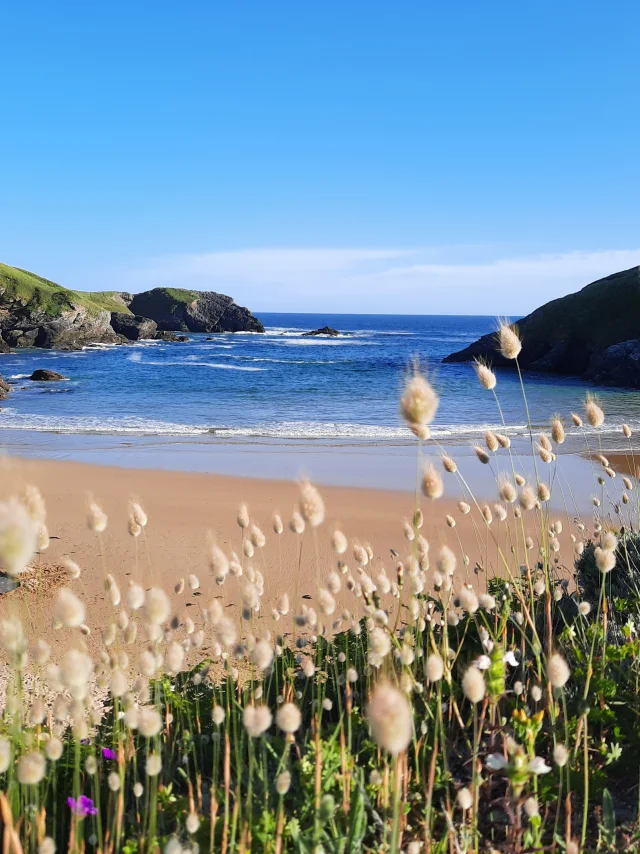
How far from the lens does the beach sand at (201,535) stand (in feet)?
20.9

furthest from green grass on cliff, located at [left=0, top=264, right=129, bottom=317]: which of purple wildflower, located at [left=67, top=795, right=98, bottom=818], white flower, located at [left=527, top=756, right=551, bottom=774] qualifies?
white flower, located at [left=527, top=756, right=551, bottom=774]

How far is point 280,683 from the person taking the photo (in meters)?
3.46

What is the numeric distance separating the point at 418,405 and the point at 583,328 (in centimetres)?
4918

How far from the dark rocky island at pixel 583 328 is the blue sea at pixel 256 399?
2405mm

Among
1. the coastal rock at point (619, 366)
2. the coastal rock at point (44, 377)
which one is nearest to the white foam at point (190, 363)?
the coastal rock at point (44, 377)

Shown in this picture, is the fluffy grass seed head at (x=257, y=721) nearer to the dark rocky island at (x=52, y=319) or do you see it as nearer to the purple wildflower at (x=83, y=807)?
the purple wildflower at (x=83, y=807)

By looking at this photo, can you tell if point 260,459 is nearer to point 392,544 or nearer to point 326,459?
point 326,459

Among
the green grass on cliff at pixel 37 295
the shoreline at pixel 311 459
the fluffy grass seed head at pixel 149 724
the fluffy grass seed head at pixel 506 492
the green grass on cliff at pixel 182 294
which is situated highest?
the green grass on cliff at pixel 182 294

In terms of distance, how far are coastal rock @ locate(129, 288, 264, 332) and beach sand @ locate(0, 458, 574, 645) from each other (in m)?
91.0

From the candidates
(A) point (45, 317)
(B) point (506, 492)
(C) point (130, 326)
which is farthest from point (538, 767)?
(C) point (130, 326)

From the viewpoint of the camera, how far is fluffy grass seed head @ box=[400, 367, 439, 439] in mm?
1837

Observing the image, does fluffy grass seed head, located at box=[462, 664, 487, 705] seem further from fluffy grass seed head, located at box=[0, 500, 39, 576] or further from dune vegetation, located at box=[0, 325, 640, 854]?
fluffy grass seed head, located at box=[0, 500, 39, 576]

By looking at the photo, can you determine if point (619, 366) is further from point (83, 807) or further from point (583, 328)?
point (83, 807)

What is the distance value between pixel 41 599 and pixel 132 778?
14.0 ft
